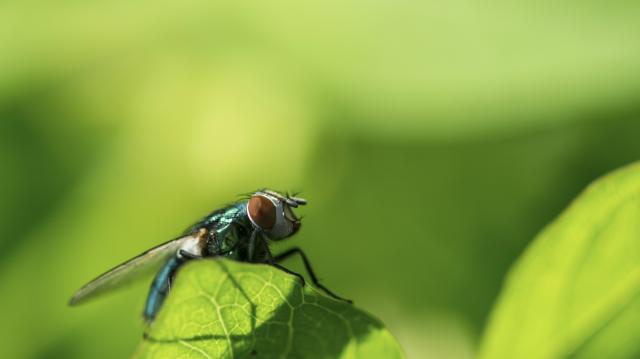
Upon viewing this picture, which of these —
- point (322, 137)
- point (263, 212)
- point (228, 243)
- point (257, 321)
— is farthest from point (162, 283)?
point (322, 137)

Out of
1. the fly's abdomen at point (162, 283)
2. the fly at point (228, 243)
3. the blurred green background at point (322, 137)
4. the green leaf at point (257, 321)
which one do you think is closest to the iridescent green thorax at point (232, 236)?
the fly at point (228, 243)

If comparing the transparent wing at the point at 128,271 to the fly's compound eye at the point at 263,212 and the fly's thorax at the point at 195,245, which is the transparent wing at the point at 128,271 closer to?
the fly's thorax at the point at 195,245

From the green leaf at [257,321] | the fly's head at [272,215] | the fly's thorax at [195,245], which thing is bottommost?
the fly's thorax at [195,245]

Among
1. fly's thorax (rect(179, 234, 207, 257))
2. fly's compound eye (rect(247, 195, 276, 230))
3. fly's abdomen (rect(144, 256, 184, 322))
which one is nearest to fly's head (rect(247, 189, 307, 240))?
fly's compound eye (rect(247, 195, 276, 230))

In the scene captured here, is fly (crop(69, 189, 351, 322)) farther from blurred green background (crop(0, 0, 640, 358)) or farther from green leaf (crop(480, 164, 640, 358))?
green leaf (crop(480, 164, 640, 358))

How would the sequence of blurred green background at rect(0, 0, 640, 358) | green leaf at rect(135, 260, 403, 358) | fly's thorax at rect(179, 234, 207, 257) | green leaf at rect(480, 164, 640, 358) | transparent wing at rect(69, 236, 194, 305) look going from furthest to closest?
1. blurred green background at rect(0, 0, 640, 358)
2. fly's thorax at rect(179, 234, 207, 257)
3. transparent wing at rect(69, 236, 194, 305)
4. green leaf at rect(480, 164, 640, 358)
5. green leaf at rect(135, 260, 403, 358)

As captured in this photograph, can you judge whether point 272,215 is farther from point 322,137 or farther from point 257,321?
point 322,137
